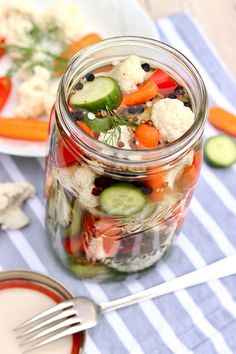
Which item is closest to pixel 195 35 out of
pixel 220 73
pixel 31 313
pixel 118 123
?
pixel 220 73

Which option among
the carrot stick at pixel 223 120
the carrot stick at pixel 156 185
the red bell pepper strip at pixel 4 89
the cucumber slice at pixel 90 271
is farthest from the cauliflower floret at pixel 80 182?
the carrot stick at pixel 223 120

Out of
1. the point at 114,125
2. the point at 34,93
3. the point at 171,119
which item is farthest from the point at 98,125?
the point at 34,93

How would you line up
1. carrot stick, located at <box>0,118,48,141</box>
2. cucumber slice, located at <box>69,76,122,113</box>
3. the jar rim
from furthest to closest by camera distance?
carrot stick, located at <box>0,118,48,141</box> < cucumber slice, located at <box>69,76,122,113</box> < the jar rim

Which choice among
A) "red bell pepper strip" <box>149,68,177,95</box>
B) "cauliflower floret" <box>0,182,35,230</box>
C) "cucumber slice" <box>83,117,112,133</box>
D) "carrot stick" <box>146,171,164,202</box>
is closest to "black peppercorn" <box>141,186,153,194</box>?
"carrot stick" <box>146,171,164,202</box>

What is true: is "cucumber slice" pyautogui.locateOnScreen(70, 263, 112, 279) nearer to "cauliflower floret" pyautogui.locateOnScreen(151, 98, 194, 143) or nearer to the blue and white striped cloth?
the blue and white striped cloth

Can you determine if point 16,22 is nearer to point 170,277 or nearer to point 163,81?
point 163,81

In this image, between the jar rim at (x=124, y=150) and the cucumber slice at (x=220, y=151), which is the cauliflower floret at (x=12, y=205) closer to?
the jar rim at (x=124, y=150)
